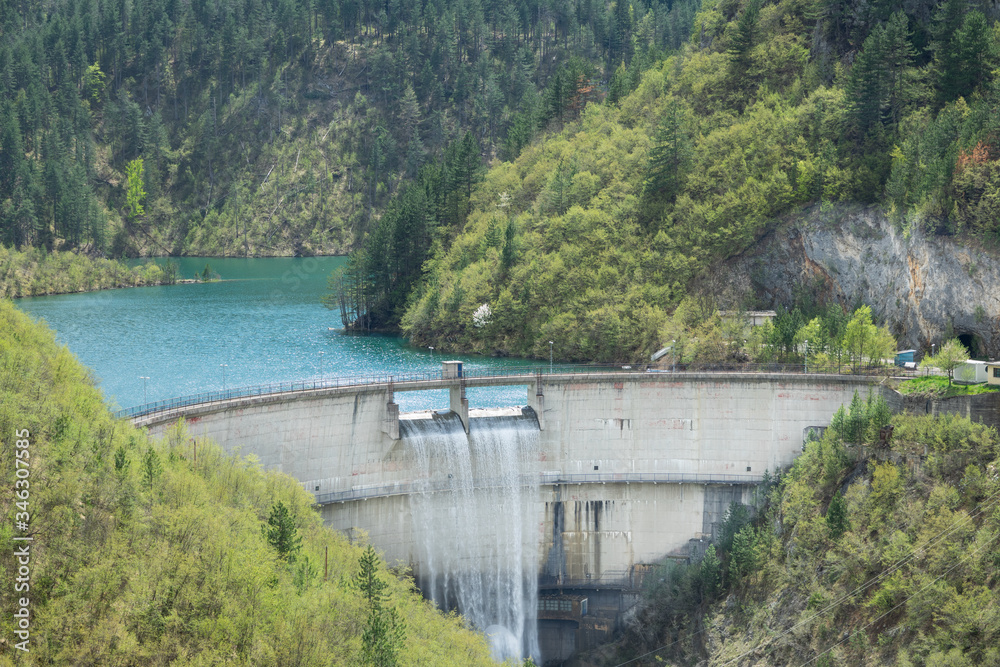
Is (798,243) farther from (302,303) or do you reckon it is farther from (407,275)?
(302,303)

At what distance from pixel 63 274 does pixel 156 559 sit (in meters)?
129

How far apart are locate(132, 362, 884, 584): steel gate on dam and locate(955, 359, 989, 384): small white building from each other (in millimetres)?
4344

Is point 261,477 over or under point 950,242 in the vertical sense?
under

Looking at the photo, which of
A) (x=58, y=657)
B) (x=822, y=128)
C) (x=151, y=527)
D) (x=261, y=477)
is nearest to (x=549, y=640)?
(x=261, y=477)

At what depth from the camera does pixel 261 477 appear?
200ft

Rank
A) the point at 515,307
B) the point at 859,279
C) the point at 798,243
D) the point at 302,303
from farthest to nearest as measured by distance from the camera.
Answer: the point at 302,303 → the point at 515,307 → the point at 798,243 → the point at 859,279

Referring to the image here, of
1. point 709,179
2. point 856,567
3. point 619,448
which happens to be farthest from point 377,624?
point 709,179

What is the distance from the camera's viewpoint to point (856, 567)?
6297cm

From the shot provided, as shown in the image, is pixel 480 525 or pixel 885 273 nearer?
pixel 480 525

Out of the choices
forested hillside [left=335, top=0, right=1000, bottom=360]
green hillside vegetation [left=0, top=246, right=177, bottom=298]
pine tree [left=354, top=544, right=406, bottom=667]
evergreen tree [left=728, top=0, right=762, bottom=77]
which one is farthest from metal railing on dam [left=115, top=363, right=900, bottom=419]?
green hillside vegetation [left=0, top=246, right=177, bottom=298]

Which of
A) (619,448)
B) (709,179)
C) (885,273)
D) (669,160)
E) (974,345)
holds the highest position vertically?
(669,160)

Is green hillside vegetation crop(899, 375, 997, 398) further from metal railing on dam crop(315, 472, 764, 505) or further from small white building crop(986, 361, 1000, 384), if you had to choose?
metal railing on dam crop(315, 472, 764, 505)

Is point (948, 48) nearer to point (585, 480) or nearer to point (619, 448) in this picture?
point (619, 448)

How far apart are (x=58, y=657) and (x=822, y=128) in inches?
3301
